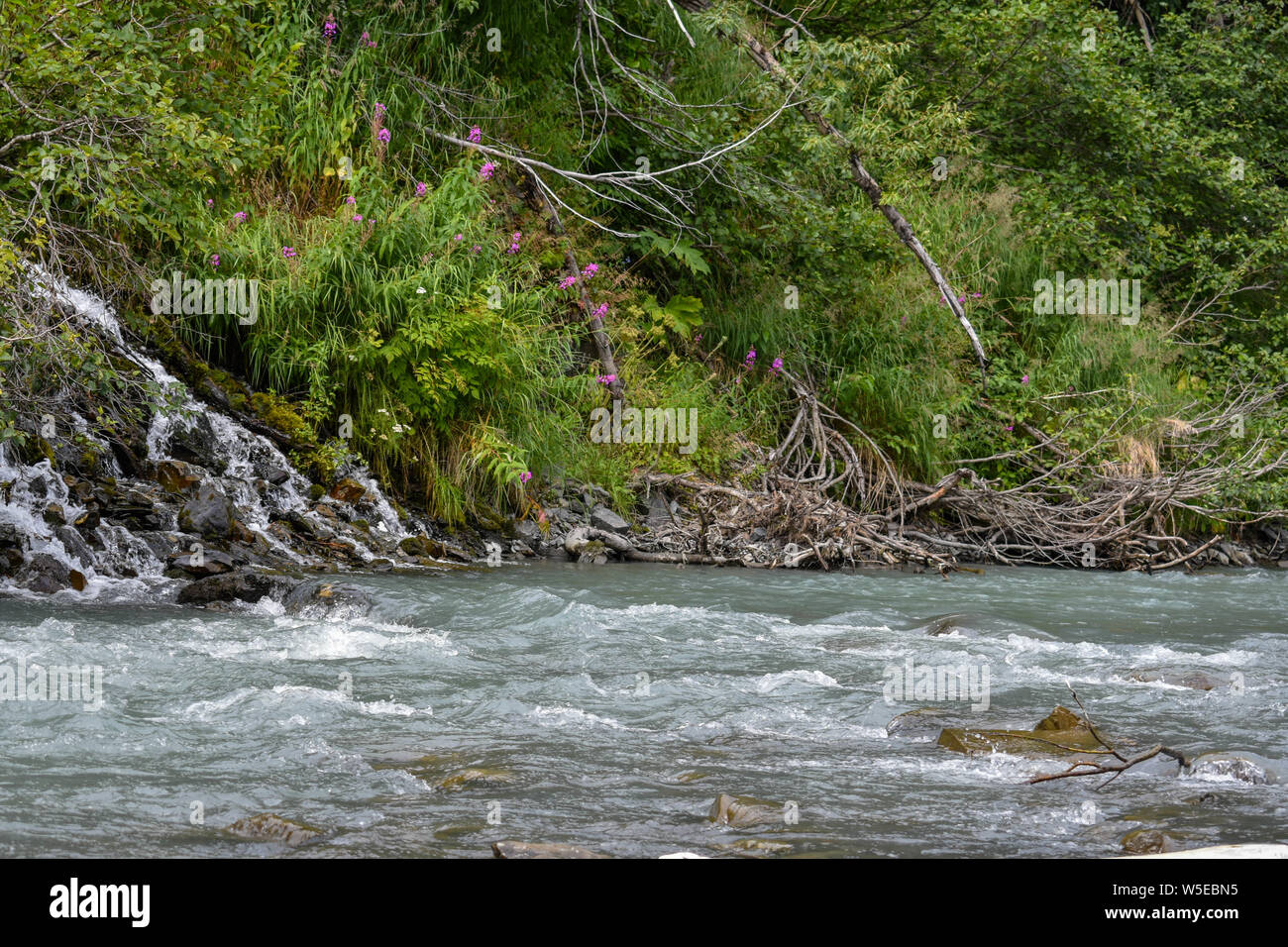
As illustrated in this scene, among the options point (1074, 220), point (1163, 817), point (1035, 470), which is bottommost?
point (1163, 817)

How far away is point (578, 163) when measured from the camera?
11.4 meters

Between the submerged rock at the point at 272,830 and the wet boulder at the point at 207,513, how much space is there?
15.2ft

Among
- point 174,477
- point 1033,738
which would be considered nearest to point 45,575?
point 174,477

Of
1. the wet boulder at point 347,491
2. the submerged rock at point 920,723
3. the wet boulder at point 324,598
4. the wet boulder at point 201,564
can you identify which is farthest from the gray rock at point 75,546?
the submerged rock at point 920,723

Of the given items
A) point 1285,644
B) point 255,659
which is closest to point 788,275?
point 1285,644

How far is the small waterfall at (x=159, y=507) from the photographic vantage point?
23.7ft

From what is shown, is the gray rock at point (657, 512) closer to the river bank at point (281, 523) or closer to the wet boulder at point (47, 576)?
the river bank at point (281, 523)

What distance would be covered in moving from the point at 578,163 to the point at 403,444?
356cm

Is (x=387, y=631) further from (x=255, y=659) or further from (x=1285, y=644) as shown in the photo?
(x=1285, y=644)

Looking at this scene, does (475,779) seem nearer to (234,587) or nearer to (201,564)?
(234,587)

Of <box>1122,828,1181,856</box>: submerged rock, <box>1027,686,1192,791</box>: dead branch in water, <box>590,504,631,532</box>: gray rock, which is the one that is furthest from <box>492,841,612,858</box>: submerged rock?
<box>590,504,631,532</box>: gray rock

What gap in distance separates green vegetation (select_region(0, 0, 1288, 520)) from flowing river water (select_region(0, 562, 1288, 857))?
6.25 feet

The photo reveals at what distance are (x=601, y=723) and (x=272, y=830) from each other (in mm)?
1672

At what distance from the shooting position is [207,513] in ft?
25.7
